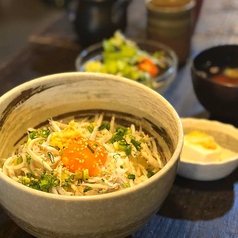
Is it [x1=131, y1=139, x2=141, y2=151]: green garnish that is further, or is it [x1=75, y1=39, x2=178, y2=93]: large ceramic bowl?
[x1=75, y1=39, x2=178, y2=93]: large ceramic bowl

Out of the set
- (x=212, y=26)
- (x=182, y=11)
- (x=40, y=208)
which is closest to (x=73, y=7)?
(x=182, y=11)

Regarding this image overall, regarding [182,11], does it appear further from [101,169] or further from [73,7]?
[101,169]

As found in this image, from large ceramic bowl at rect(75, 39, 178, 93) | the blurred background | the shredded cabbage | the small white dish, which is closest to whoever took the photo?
the shredded cabbage

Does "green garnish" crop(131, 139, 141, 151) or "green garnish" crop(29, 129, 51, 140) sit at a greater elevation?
"green garnish" crop(29, 129, 51, 140)

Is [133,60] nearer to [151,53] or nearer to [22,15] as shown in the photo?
[151,53]

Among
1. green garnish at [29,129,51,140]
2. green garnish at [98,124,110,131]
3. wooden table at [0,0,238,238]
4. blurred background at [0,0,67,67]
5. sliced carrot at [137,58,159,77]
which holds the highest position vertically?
green garnish at [29,129,51,140]

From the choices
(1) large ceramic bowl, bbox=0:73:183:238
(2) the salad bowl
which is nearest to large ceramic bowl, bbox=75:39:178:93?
(2) the salad bowl

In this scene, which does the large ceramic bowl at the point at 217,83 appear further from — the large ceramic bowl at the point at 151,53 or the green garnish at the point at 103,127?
the green garnish at the point at 103,127

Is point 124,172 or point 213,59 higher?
point 124,172

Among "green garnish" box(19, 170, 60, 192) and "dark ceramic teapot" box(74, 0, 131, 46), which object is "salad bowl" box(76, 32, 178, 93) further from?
"green garnish" box(19, 170, 60, 192)
